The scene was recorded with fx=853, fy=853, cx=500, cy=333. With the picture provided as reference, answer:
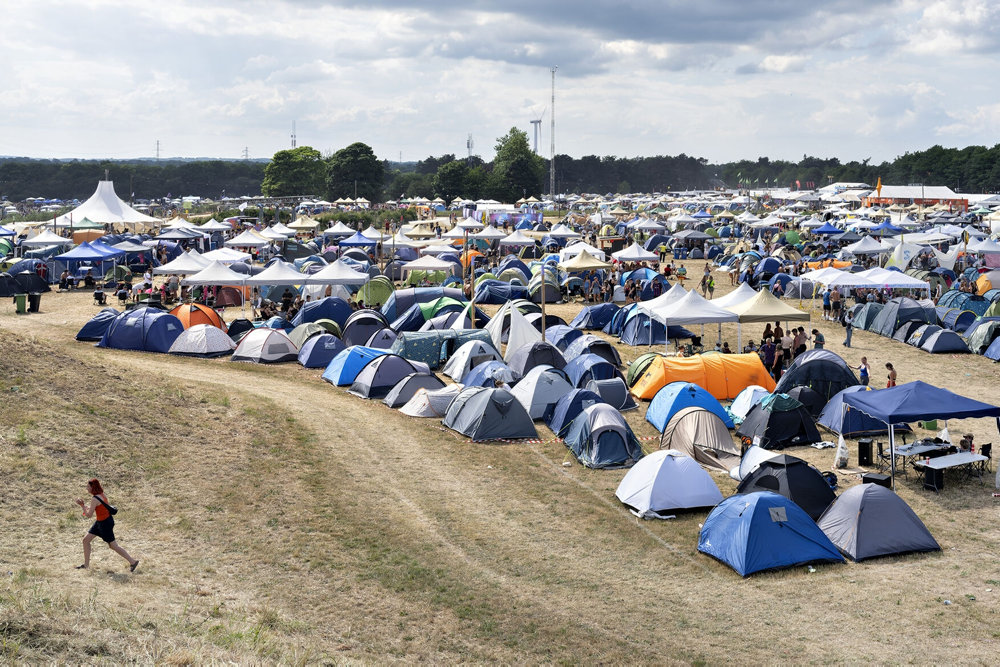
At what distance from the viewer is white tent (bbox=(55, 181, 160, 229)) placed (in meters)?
49.9

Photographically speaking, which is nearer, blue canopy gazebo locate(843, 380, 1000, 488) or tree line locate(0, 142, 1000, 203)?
blue canopy gazebo locate(843, 380, 1000, 488)

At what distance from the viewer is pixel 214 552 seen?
11430 mm

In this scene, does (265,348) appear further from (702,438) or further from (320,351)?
(702,438)

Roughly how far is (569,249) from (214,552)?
31769mm

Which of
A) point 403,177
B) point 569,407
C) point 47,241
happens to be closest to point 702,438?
point 569,407

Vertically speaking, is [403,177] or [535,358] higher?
[403,177]

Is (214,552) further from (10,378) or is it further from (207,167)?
Result: (207,167)

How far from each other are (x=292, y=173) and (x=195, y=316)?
88.5 meters

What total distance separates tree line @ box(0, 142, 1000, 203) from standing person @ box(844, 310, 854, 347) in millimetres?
77819

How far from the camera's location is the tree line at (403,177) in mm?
105188

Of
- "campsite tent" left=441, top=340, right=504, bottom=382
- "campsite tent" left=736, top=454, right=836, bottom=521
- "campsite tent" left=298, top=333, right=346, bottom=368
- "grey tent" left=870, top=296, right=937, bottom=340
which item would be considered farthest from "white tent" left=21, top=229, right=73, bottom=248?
"campsite tent" left=736, top=454, right=836, bottom=521

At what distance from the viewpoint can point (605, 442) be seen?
15.8 metres

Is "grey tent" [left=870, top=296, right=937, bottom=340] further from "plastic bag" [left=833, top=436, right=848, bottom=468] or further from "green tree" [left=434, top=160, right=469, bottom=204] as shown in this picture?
"green tree" [left=434, top=160, right=469, bottom=204]

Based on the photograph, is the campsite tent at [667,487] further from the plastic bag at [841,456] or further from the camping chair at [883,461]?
the camping chair at [883,461]
